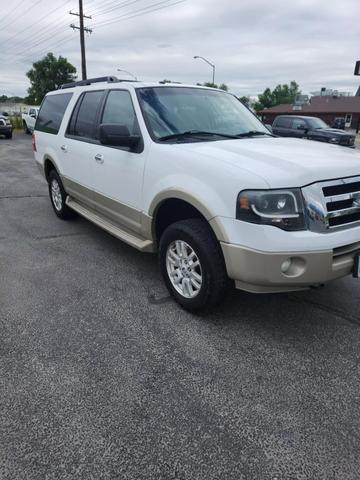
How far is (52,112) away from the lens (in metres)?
5.79

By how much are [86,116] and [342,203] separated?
3249 mm

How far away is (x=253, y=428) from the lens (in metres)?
2.18

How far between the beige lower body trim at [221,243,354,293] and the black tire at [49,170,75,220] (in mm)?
3716

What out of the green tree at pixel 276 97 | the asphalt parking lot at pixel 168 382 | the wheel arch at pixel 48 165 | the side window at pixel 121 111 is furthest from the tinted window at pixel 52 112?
the green tree at pixel 276 97

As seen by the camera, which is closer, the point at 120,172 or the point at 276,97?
the point at 120,172

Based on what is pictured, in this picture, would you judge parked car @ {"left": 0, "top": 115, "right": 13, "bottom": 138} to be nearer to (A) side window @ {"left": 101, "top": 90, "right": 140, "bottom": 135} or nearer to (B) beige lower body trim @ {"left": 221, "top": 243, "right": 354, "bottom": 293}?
(A) side window @ {"left": 101, "top": 90, "right": 140, "bottom": 135}

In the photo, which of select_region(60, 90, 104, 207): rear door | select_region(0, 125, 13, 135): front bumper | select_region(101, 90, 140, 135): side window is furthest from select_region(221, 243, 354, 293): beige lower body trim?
select_region(0, 125, 13, 135): front bumper

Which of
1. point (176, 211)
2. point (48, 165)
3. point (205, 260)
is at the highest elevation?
point (48, 165)

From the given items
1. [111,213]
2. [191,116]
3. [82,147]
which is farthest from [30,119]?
[191,116]

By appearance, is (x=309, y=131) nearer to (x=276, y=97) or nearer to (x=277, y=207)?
(x=277, y=207)

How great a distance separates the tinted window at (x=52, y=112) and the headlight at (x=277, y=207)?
3712 millimetres

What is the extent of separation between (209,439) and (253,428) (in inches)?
10.5

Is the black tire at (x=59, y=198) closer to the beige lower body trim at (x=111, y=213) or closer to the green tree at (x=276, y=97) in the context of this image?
the beige lower body trim at (x=111, y=213)

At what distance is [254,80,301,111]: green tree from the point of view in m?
80.4
